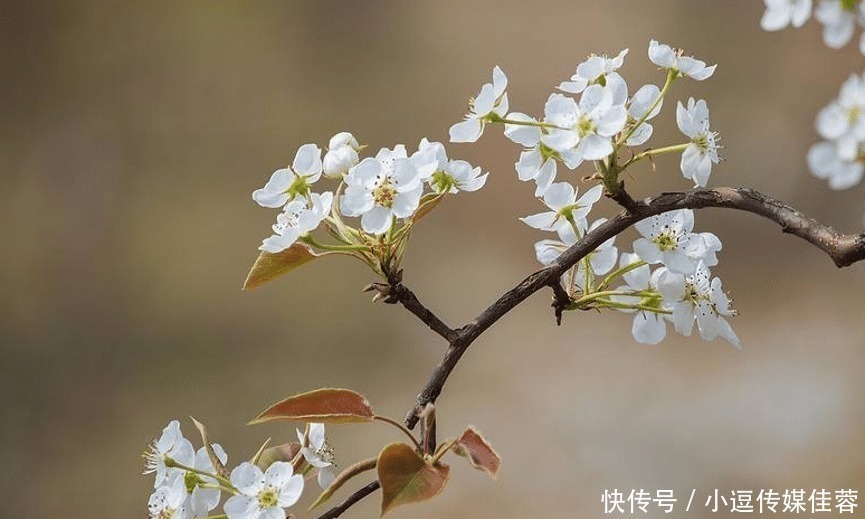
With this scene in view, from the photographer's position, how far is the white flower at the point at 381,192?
427mm

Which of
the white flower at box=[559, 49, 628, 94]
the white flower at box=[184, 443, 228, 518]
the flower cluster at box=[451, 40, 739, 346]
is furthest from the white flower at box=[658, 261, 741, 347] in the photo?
the white flower at box=[184, 443, 228, 518]

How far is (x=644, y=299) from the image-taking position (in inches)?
19.4

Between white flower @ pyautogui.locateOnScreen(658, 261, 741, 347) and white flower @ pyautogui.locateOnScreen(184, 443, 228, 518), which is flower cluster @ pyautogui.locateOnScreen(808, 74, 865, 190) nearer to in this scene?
white flower @ pyautogui.locateOnScreen(658, 261, 741, 347)

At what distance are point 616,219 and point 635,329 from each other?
100 mm

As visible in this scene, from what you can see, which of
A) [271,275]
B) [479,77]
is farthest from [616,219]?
[479,77]

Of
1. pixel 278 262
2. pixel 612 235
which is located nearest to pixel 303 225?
pixel 278 262

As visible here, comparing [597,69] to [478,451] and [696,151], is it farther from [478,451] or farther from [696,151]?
[478,451]

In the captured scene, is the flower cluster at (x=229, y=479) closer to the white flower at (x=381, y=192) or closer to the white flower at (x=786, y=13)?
the white flower at (x=381, y=192)

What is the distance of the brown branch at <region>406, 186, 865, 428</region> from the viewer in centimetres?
41

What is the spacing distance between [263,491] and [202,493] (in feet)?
0.15

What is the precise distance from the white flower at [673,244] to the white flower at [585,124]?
2.6 inches

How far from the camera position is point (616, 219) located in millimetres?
428

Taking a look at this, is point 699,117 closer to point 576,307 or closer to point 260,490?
point 576,307

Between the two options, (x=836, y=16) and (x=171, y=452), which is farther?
(x=171, y=452)
